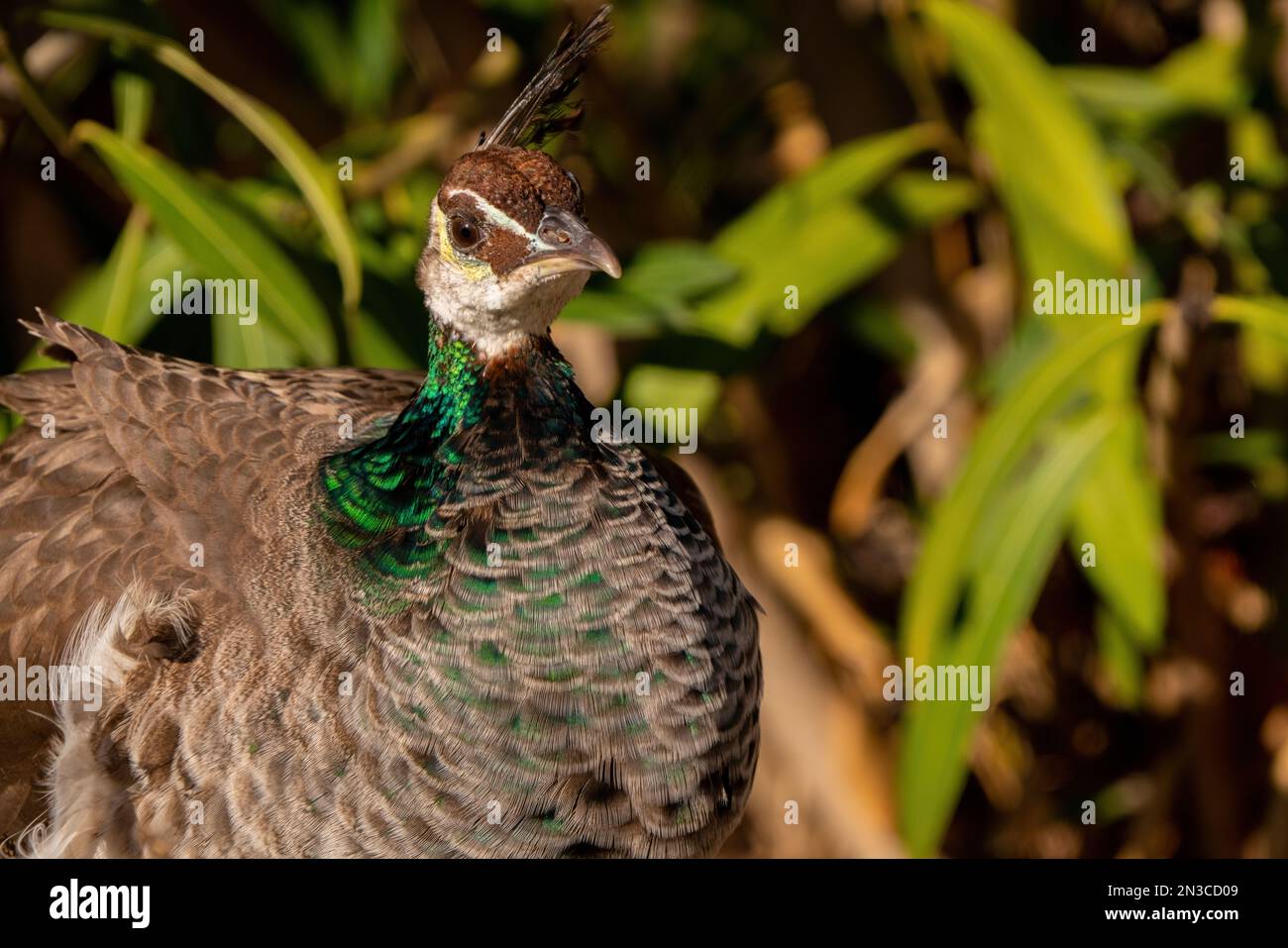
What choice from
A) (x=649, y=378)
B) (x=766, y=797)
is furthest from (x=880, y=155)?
(x=766, y=797)

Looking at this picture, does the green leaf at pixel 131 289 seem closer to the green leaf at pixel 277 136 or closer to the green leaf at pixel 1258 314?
the green leaf at pixel 277 136

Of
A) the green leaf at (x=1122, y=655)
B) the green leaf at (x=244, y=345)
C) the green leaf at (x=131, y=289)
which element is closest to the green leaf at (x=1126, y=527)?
the green leaf at (x=1122, y=655)

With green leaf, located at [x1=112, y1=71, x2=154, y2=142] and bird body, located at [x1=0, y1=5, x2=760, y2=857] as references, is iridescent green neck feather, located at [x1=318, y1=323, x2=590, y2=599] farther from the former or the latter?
green leaf, located at [x1=112, y1=71, x2=154, y2=142]

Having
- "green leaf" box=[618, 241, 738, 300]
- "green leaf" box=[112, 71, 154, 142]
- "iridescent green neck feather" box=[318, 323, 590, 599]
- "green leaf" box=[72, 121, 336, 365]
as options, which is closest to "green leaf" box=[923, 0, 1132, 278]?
"green leaf" box=[618, 241, 738, 300]

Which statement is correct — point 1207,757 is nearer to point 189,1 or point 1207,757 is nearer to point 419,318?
point 419,318

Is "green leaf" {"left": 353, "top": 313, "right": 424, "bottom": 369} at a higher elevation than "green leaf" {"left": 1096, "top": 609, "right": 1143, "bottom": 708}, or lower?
higher

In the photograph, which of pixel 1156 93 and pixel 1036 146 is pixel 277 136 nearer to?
pixel 1036 146
